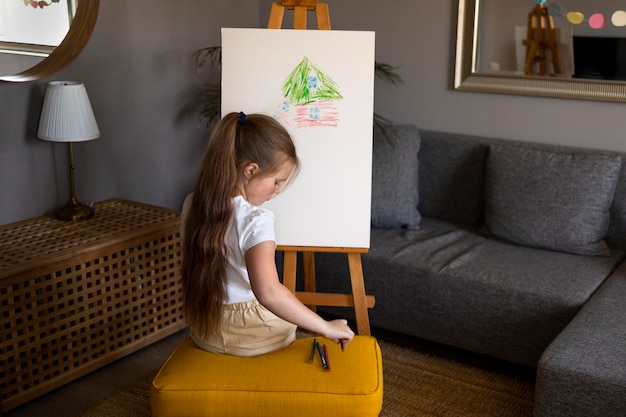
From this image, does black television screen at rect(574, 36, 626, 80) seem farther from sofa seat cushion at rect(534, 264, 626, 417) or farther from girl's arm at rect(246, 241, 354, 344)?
girl's arm at rect(246, 241, 354, 344)

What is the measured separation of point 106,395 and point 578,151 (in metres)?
2.02

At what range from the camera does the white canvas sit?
7.82 feet

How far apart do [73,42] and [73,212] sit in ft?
2.13

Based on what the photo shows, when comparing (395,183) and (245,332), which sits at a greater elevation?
(395,183)

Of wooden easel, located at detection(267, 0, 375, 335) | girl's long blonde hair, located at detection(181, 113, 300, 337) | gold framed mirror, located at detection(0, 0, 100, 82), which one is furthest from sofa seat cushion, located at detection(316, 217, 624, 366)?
gold framed mirror, located at detection(0, 0, 100, 82)

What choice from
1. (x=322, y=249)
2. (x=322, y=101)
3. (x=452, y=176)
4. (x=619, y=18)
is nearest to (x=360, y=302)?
(x=322, y=249)

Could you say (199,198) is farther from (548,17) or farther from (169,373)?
(548,17)

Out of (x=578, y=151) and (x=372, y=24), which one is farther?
(x=372, y=24)

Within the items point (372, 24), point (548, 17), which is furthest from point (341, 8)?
point (548, 17)

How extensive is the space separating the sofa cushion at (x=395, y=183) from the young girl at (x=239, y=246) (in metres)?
1.29

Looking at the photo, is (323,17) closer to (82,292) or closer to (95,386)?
(82,292)

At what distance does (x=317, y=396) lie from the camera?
1768 millimetres

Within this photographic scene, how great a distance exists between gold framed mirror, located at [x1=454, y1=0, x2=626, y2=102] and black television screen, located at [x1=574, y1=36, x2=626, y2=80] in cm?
3

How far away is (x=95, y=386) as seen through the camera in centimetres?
264
